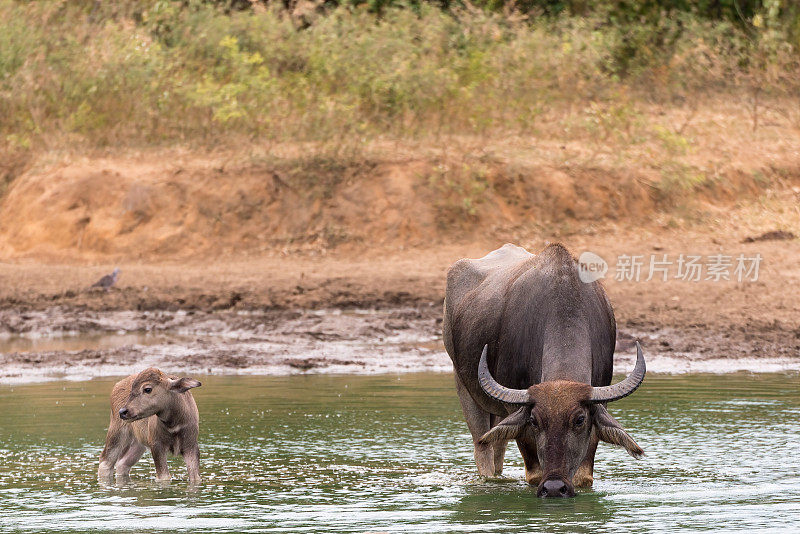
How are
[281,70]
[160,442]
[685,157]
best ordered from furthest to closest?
[281,70], [685,157], [160,442]

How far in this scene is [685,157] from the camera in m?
24.2

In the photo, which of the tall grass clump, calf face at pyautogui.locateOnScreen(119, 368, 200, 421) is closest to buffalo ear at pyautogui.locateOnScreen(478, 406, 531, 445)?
calf face at pyautogui.locateOnScreen(119, 368, 200, 421)

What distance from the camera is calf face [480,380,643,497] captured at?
7629mm

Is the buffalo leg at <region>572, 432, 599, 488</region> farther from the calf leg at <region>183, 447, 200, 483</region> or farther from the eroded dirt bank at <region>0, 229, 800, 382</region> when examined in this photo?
the eroded dirt bank at <region>0, 229, 800, 382</region>

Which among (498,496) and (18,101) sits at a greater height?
(18,101)

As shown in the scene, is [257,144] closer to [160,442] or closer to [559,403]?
[160,442]

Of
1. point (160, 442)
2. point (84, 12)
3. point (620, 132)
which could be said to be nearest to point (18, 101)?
point (84, 12)

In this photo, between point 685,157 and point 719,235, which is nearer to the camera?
point 719,235

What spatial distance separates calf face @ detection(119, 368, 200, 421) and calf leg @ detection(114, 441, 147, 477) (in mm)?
603

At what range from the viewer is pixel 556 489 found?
7.59 m

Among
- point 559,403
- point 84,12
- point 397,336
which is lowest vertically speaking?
point 397,336

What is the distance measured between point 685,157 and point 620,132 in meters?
1.42

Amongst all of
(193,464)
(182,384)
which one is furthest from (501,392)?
(193,464)

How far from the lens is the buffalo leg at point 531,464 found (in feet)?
27.1
